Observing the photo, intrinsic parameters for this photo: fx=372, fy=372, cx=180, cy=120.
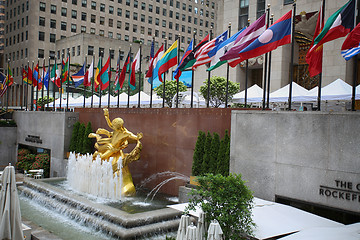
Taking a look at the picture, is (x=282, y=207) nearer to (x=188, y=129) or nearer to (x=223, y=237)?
(x=223, y=237)

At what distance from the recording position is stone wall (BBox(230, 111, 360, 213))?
9.45 metres

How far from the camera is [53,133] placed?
77.4 feet

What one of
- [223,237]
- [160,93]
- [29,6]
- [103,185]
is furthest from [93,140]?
[29,6]

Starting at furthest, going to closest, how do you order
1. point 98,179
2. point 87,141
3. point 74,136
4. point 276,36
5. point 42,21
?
point 42,21 < point 74,136 < point 87,141 < point 98,179 < point 276,36

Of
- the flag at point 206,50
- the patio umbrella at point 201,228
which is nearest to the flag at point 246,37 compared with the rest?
the flag at point 206,50

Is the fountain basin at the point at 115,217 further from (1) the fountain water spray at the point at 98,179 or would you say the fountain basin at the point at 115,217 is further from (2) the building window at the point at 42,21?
(2) the building window at the point at 42,21

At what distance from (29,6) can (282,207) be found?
6268cm

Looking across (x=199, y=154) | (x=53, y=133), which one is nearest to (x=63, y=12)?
(x=53, y=133)

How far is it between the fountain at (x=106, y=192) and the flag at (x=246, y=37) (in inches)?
217

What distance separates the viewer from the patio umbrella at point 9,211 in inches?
328

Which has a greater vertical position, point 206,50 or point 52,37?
point 52,37

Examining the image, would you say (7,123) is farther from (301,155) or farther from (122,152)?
(301,155)

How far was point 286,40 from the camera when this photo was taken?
445 inches

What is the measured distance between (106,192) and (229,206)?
8.29 meters
